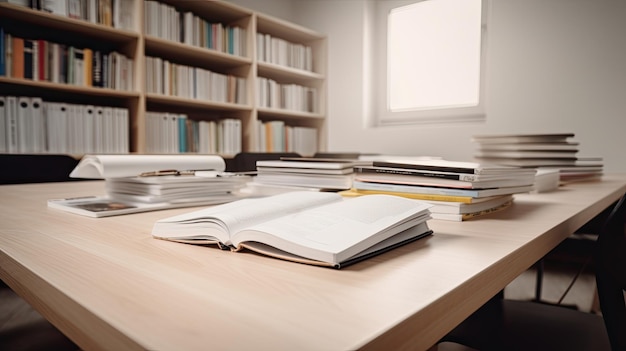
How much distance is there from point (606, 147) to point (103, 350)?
3033 millimetres

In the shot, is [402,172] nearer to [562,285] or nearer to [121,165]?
[121,165]

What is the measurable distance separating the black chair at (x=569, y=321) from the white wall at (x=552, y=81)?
7.14ft

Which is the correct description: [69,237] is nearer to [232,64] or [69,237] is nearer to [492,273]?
[492,273]

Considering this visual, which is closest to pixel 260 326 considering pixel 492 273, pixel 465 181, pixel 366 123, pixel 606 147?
pixel 492 273

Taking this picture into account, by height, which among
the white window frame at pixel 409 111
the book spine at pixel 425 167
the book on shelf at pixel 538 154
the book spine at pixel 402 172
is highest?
the white window frame at pixel 409 111

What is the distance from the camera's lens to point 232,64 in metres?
3.30

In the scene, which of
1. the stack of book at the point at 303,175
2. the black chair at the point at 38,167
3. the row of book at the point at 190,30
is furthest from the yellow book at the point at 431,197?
the row of book at the point at 190,30

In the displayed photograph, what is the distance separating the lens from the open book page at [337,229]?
428 millimetres

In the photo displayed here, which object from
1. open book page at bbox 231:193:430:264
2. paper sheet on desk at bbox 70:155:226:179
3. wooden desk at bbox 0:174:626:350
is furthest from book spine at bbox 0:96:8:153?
open book page at bbox 231:193:430:264

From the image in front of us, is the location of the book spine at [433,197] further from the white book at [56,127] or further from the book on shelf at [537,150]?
the white book at [56,127]

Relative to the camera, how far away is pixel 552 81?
2.77 m

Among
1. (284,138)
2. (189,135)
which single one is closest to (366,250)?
(189,135)

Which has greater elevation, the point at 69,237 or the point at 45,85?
the point at 45,85

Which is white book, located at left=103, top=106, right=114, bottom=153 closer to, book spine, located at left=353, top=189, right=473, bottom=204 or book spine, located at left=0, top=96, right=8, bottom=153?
book spine, located at left=0, top=96, right=8, bottom=153
